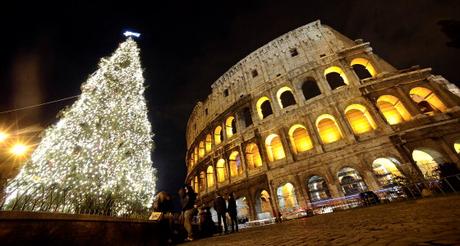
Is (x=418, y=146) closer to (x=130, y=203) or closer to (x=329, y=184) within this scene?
(x=329, y=184)

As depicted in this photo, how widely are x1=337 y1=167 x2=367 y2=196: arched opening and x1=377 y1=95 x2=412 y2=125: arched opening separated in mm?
4714

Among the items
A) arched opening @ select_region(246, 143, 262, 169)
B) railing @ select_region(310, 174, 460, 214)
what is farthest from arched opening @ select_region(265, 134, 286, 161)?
railing @ select_region(310, 174, 460, 214)

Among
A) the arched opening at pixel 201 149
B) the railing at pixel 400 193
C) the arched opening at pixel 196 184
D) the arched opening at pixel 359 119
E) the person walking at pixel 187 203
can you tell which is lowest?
the railing at pixel 400 193

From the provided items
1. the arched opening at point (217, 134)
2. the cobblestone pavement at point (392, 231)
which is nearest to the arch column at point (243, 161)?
the arched opening at point (217, 134)

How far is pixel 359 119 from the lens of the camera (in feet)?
49.8

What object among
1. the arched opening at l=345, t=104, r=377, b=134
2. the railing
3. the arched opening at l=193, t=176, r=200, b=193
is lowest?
the railing

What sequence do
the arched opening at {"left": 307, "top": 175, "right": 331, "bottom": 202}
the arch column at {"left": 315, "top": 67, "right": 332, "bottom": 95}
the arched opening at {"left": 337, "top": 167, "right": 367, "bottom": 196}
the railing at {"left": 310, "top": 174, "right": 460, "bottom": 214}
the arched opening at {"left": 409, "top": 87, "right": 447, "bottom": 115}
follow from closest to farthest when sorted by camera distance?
→ 1. the railing at {"left": 310, "top": 174, "right": 460, "bottom": 214}
2. the arched opening at {"left": 337, "top": 167, "right": 367, "bottom": 196}
3. the arched opening at {"left": 409, "top": 87, "right": 447, "bottom": 115}
4. the arched opening at {"left": 307, "top": 175, "right": 331, "bottom": 202}
5. the arch column at {"left": 315, "top": 67, "right": 332, "bottom": 95}

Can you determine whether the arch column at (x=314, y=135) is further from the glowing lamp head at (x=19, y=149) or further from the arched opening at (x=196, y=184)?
the glowing lamp head at (x=19, y=149)

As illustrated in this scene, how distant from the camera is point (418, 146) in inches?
488

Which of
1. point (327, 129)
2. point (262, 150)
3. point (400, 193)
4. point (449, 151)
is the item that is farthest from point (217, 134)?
point (449, 151)

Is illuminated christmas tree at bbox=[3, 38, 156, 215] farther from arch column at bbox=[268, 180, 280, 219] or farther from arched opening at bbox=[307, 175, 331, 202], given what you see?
arched opening at bbox=[307, 175, 331, 202]

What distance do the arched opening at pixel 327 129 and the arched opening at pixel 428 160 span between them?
4.81 meters

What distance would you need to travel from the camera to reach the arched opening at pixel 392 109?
14266 mm

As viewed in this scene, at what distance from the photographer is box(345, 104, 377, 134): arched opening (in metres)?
14.5
